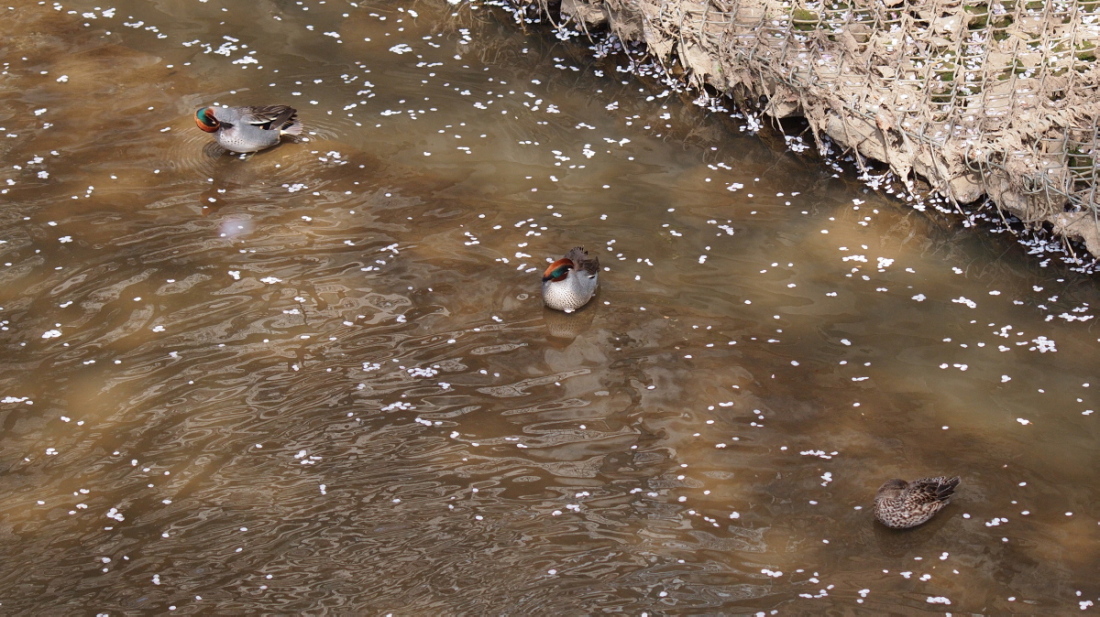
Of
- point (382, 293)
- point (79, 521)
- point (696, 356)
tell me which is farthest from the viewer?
point (382, 293)

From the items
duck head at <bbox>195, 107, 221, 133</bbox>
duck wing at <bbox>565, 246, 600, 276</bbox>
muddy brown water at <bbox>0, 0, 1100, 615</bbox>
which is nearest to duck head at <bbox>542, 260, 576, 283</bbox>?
duck wing at <bbox>565, 246, 600, 276</bbox>

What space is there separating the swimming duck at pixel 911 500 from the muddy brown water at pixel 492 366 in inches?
6.1

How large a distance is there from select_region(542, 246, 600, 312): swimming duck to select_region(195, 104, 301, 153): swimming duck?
140 inches

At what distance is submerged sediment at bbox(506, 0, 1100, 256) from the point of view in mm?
8805

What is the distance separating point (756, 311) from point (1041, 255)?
9.42ft

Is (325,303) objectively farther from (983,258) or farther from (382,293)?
(983,258)

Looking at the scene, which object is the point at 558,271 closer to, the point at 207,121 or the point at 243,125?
the point at 243,125

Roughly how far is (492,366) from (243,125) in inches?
154

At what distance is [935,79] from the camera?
31.7 feet

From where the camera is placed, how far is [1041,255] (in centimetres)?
865

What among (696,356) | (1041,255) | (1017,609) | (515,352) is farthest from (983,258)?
(515,352)

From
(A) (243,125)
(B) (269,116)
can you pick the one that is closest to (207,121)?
(A) (243,125)

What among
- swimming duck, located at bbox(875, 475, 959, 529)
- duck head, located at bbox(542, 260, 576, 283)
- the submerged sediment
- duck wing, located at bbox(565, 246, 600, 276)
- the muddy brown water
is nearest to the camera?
the muddy brown water

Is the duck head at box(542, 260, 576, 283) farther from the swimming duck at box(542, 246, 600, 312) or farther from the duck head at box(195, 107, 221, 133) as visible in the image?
the duck head at box(195, 107, 221, 133)
